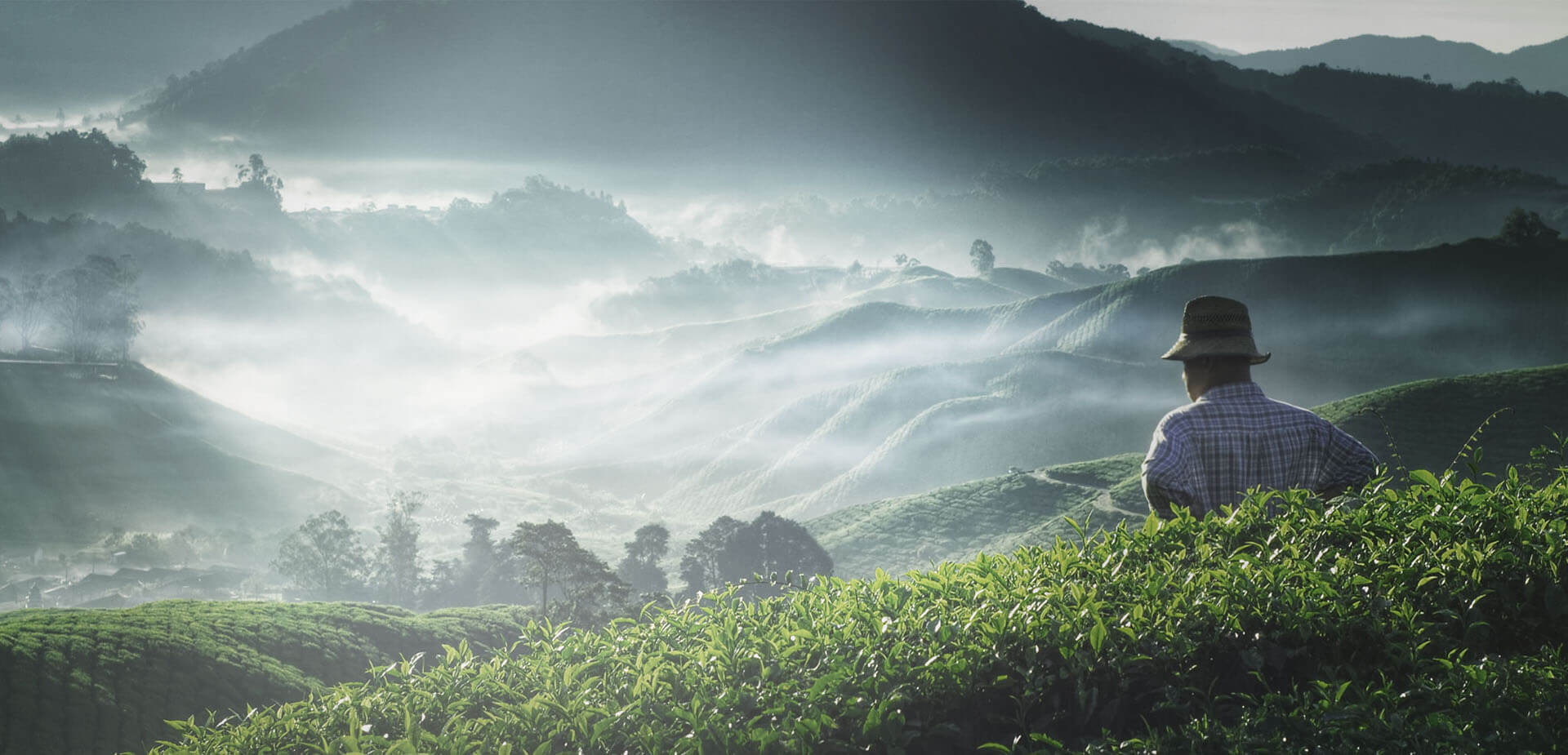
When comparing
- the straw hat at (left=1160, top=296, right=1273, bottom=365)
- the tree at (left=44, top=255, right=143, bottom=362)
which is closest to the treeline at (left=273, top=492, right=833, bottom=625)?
the straw hat at (left=1160, top=296, right=1273, bottom=365)

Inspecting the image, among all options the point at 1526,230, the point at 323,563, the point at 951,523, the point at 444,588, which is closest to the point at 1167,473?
the point at 951,523

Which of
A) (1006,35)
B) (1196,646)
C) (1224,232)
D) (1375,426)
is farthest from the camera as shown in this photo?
(1006,35)

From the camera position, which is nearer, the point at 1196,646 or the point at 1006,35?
the point at 1196,646

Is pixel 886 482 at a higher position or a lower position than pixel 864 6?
lower

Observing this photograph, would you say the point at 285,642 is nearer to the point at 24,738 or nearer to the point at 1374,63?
the point at 24,738

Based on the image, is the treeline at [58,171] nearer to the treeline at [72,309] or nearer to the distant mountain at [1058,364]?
the treeline at [72,309]

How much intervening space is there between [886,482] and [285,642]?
335 ft

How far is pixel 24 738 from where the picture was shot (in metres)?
Result: 22.4

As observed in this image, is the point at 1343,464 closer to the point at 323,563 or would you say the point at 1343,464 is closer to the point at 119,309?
the point at 323,563

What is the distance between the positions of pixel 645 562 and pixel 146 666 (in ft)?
176

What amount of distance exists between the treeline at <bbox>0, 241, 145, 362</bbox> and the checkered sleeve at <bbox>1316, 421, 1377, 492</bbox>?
164 metres

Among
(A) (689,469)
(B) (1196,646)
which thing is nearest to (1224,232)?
(A) (689,469)

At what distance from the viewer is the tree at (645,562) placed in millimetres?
76438

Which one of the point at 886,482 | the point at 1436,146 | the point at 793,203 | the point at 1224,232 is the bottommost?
the point at 886,482
